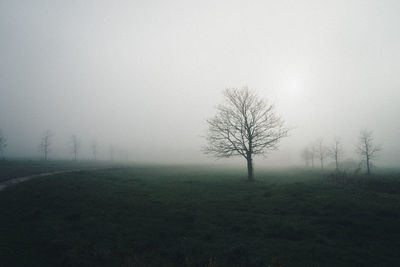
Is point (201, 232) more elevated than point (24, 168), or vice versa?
point (201, 232)

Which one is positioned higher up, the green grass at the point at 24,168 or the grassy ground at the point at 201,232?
the grassy ground at the point at 201,232

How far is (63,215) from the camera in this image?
13.0 m

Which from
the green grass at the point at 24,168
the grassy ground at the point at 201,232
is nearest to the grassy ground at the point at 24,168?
the green grass at the point at 24,168

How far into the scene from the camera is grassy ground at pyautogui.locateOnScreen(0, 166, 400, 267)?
7.41m

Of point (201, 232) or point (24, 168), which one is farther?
point (24, 168)

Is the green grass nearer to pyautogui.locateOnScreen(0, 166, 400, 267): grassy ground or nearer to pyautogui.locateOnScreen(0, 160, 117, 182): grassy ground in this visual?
pyautogui.locateOnScreen(0, 160, 117, 182): grassy ground

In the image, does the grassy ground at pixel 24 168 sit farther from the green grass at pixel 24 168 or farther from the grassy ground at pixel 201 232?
the grassy ground at pixel 201 232

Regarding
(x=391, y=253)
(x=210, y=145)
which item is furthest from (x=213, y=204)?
(x=210, y=145)

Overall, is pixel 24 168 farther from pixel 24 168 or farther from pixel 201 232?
pixel 201 232

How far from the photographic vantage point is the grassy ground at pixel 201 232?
7.41 meters

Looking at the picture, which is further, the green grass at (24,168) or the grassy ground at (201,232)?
the green grass at (24,168)

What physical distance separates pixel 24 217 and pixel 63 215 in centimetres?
255

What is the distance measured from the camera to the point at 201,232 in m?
9.97

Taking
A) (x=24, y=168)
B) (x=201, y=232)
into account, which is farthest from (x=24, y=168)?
(x=201, y=232)
